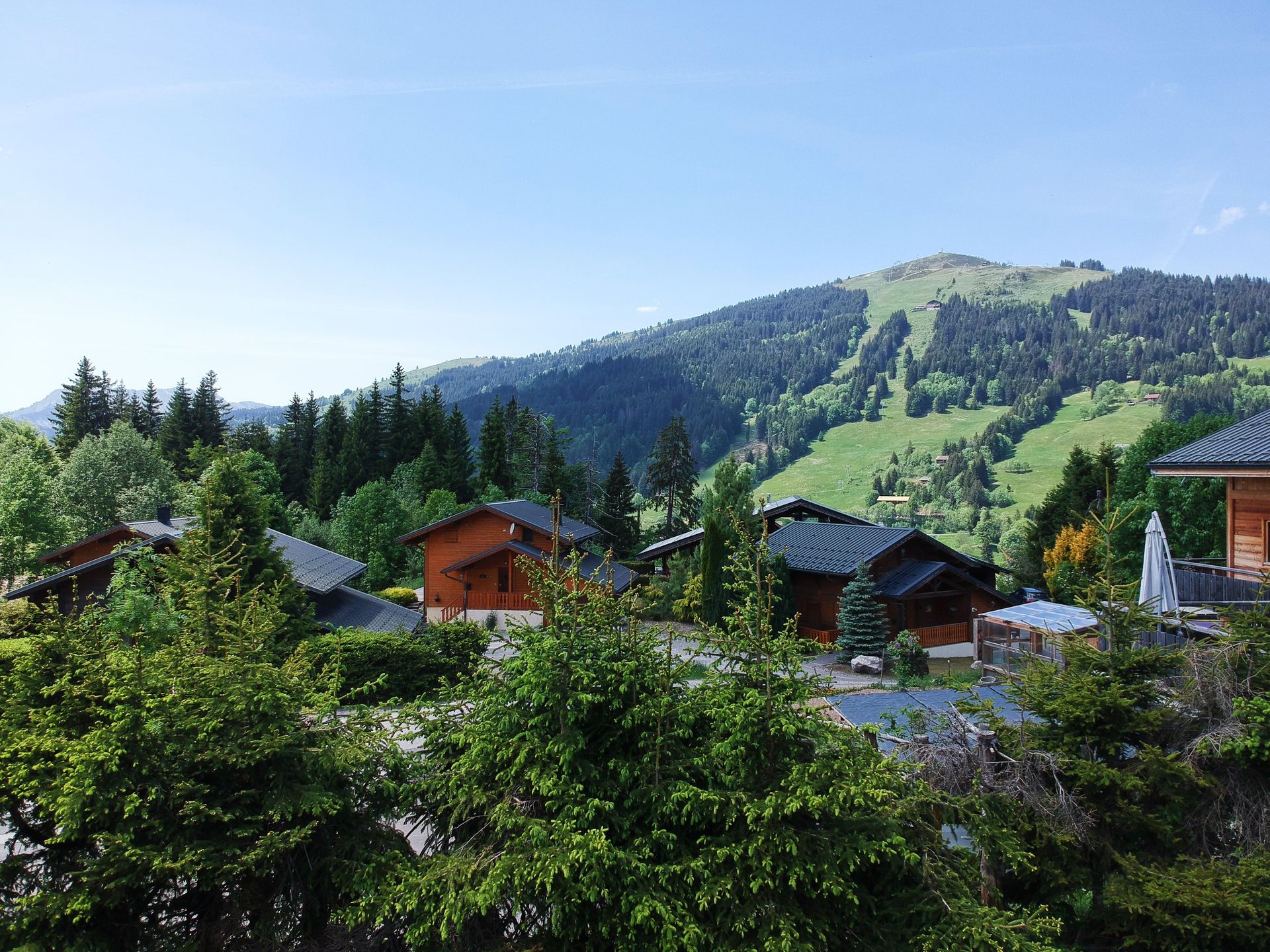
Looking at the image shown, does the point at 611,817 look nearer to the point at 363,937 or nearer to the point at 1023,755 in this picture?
the point at 363,937

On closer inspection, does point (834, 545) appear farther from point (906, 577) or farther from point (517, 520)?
point (517, 520)

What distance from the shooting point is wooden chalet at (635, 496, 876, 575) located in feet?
125

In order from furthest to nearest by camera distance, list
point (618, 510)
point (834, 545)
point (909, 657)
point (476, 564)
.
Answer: point (618, 510) < point (476, 564) < point (834, 545) < point (909, 657)

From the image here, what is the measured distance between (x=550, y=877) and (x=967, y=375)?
217 meters

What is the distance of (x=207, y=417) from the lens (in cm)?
6494

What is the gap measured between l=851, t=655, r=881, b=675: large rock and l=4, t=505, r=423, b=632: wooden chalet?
16166 millimetres

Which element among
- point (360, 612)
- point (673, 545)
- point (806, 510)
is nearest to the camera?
point (360, 612)

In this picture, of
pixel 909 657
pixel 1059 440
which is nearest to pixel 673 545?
pixel 909 657

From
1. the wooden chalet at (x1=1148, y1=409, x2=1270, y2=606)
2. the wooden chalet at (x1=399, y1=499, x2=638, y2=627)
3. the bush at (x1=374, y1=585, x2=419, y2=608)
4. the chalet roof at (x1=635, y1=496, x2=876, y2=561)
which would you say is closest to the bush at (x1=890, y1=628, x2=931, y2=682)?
the chalet roof at (x1=635, y1=496, x2=876, y2=561)

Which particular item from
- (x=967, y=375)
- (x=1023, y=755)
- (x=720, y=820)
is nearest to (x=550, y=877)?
(x=720, y=820)

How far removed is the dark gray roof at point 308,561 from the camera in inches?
974

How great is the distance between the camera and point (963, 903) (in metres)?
5.61

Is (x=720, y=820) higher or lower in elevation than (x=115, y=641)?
lower

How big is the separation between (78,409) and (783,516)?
6038 centimetres
